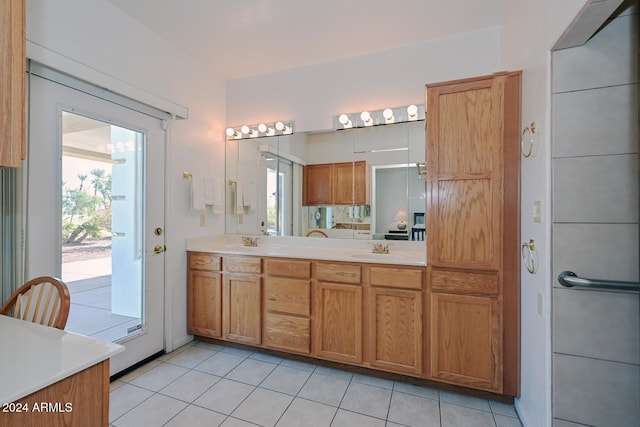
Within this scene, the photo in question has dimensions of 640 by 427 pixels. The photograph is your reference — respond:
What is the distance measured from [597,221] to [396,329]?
1300 millimetres

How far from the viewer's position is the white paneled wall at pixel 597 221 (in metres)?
1.16

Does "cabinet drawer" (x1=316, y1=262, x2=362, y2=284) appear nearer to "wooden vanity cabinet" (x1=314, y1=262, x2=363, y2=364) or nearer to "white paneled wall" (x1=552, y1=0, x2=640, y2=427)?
"wooden vanity cabinet" (x1=314, y1=262, x2=363, y2=364)

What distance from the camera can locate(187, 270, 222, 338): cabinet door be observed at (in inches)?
101

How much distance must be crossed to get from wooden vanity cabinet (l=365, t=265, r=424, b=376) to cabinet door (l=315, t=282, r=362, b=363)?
0.09m

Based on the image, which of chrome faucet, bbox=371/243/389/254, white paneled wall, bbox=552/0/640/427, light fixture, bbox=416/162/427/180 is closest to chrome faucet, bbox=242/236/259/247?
chrome faucet, bbox=371/243/389/254

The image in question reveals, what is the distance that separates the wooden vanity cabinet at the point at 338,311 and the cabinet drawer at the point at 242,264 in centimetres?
53

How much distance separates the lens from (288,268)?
7.64 ft

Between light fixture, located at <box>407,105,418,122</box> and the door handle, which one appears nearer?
the door handle

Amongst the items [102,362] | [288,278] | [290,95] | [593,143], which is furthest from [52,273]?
[593,143]

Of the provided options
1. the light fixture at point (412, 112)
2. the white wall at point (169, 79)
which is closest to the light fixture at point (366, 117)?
the light fixture at point (412, 112)

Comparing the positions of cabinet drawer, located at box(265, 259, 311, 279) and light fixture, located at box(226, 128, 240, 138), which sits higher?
light fixture, located at box(226, 128, 240, 138)

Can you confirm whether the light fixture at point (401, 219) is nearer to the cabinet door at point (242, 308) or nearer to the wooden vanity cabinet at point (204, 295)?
the cabinet door at point (242, 308)

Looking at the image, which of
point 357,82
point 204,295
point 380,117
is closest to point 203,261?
point 204,295

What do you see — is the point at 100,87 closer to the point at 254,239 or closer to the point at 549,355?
the point at 254,239
